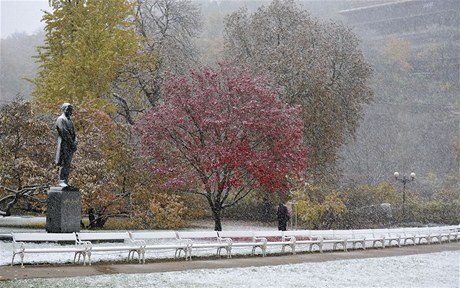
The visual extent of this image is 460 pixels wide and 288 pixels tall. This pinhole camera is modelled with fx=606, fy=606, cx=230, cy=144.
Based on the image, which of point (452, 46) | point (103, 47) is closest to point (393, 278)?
point (103, 47)

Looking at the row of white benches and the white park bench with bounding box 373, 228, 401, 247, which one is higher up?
the row of white benches

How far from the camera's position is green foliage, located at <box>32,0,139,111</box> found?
25766mm

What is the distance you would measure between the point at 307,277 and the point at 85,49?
55.8 ft

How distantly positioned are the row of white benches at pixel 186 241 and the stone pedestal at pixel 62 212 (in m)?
0.38

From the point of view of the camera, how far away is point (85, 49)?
2595 centimetres

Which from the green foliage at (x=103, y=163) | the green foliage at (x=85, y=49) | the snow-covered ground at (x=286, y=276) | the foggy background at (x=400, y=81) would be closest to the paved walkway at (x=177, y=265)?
the snow-covered ground at (x=286, y=276)

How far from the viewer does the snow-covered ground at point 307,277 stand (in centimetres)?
1044

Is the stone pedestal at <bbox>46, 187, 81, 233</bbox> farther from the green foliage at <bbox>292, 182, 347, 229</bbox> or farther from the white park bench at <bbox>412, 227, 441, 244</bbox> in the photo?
the white park bench at <bbox>412, 227, 441, 244</bbox>

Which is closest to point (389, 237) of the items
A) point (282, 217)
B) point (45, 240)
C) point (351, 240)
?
point (351, 240)

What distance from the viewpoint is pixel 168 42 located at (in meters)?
31.2

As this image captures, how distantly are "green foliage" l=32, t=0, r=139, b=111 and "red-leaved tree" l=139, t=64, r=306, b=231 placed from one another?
444 cm

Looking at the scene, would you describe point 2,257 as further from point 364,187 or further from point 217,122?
point 364,187

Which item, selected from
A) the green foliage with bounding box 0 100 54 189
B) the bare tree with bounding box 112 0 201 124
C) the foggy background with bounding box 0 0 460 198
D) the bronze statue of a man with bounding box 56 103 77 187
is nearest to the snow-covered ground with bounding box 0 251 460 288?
the bronze statue of a man with bounding box 56 103 77 187

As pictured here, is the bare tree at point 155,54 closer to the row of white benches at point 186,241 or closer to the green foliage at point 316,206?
the green foliage at point 316,206
